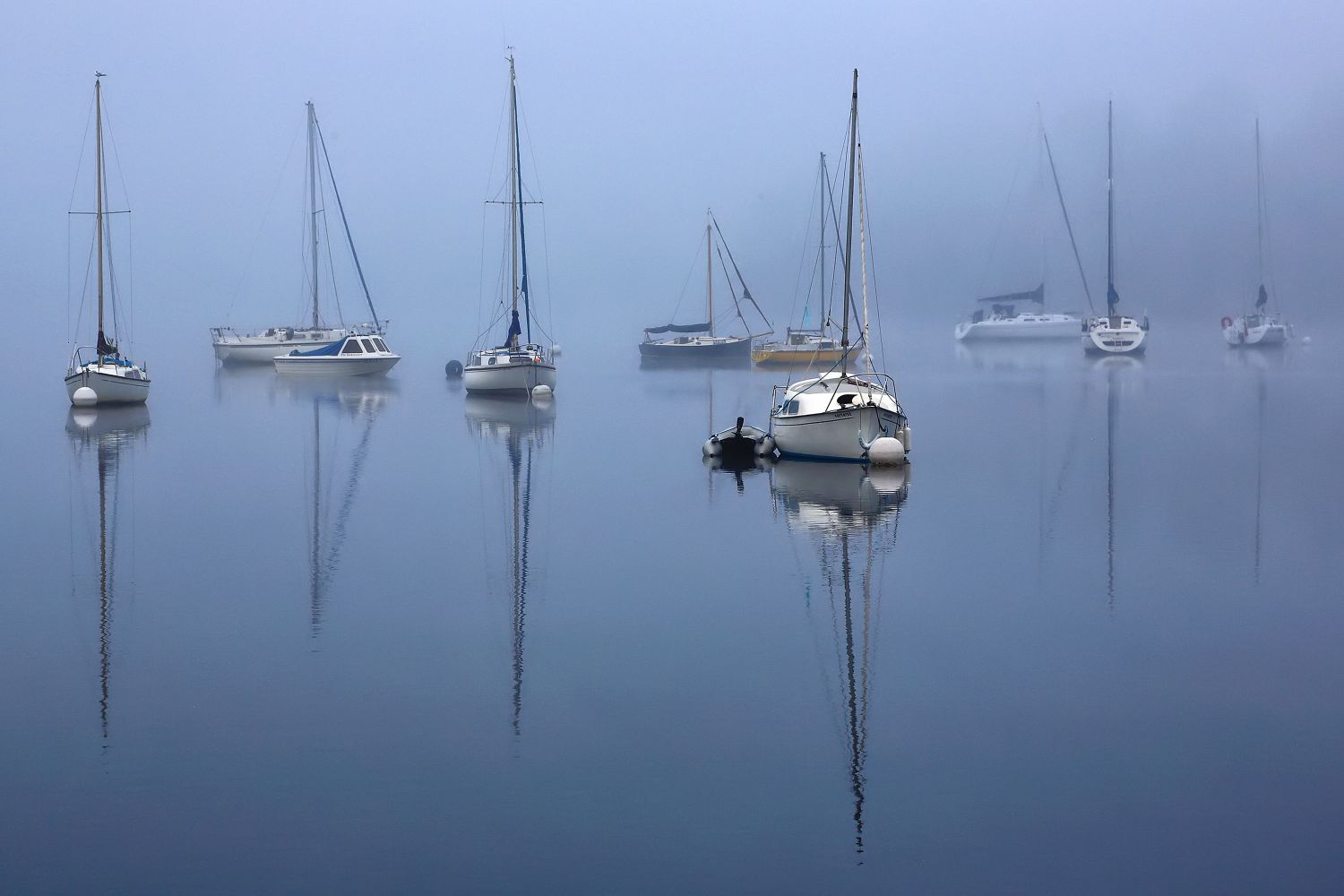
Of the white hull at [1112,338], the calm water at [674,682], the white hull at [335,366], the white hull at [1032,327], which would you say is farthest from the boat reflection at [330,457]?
the white hull at [1032,327]

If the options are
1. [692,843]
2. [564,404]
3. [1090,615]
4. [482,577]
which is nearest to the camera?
[692,843]

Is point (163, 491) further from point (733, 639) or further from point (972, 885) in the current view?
point (972, 885)

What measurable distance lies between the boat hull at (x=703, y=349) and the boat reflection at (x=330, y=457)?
27.0 meters

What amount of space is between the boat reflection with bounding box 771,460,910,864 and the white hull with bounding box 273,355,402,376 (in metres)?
43.9

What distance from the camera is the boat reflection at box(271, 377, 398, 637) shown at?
1962cm

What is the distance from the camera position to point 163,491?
27719 mm

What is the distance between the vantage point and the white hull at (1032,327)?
426 ft

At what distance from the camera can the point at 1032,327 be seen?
130 meters

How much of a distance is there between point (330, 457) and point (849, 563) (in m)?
18.3

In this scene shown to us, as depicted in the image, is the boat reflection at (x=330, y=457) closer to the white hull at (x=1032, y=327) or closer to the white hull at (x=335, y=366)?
the white hull at (x=335, y=366)

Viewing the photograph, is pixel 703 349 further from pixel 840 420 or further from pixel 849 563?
pixel 849 563

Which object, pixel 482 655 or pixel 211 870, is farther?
pixel 482 655

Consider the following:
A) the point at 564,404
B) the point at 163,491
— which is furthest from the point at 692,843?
the point at 564,404

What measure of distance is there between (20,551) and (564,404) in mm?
36097
